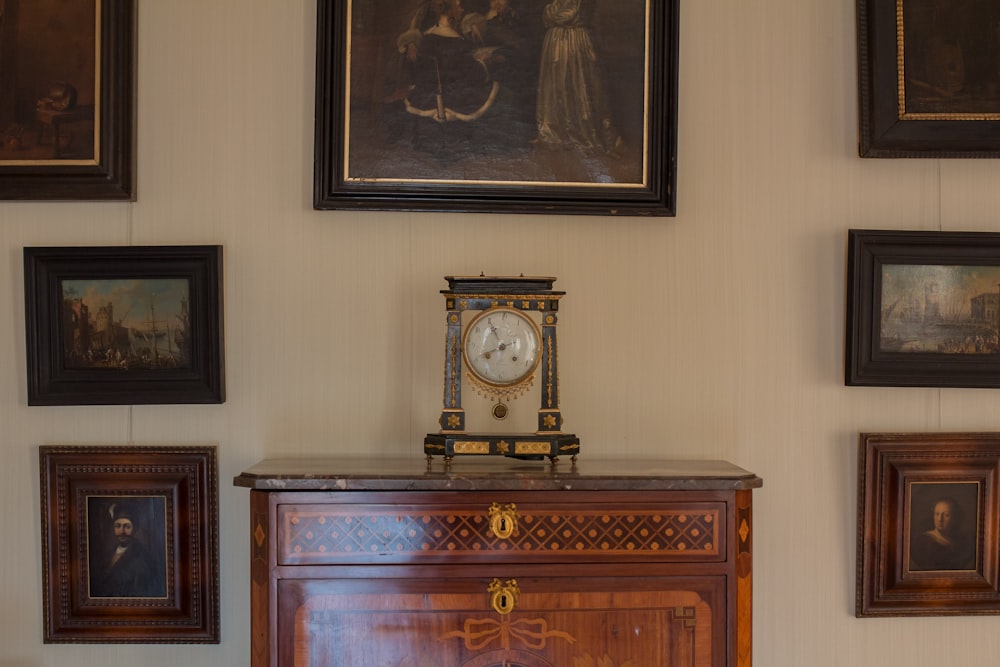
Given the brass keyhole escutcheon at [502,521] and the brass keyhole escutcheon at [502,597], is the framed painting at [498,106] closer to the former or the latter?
the brass keyhole escutcheon at [502,521]

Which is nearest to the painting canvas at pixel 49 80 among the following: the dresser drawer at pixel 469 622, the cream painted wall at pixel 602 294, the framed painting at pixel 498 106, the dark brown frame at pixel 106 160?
the dark brown frame at pixel 106 160

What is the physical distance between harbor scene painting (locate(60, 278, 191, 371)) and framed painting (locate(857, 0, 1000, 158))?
7.78 ft

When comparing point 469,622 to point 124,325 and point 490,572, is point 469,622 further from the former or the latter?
point 124,325

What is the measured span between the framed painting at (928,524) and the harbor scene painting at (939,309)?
1.00 feet

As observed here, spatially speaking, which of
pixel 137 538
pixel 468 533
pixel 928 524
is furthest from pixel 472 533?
pixel 928 524

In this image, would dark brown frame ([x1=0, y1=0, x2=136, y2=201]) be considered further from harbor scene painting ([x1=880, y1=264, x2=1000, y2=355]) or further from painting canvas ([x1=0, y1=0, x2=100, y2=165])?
harbor scene painting ([x1=880, y1=264, x2=1000, y2=355])

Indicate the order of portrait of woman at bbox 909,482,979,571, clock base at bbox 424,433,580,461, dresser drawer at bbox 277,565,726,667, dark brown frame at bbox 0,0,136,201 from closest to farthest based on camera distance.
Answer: dresser drawer at bbox 277,565,726,667, clock base at bbox 424,433,580,461, dark brown frame at bbox 0,0,136,201, portrait of woman at bbox 909,482,979,571

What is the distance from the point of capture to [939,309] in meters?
3.09

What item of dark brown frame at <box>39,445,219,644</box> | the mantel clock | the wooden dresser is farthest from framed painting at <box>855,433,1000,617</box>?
dark brown frame at <box>39,445,219,644</box>

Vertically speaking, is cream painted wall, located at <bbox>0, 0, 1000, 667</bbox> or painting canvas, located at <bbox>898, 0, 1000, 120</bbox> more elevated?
painting canvas, located at <bbox>898, 0, 1000, 120</bbox>

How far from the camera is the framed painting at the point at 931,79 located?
3072 mm

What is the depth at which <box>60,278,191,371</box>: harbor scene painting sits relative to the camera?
9.90 feet

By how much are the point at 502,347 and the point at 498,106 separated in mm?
842

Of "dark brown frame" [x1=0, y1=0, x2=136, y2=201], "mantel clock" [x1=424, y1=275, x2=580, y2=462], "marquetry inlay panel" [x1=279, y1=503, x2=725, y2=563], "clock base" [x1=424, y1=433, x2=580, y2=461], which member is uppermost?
"dark brown frame" [x1=0, y1=0, x2=136, y2=201]
